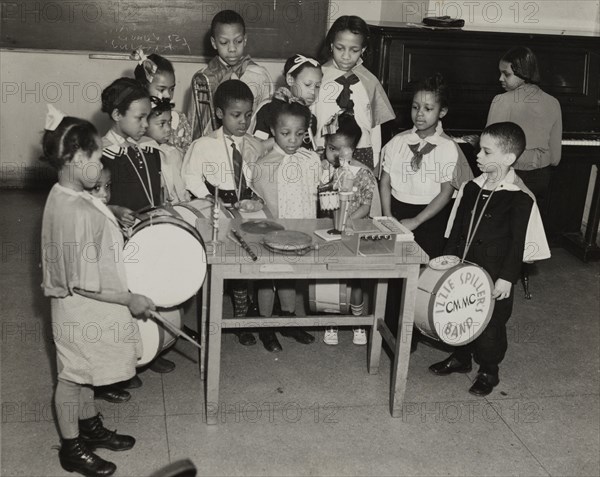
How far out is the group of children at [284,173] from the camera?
2844 millimetres

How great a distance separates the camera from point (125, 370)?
2.89 metres

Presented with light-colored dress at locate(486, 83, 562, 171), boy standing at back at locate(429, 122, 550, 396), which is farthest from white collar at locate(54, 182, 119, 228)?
light-colored dress at locate(486, 83, 562, 171)

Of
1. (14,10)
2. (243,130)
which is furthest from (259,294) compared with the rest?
(14,10)

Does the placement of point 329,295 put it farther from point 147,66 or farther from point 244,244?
point 147,66

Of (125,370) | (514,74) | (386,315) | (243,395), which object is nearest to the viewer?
(125,370)

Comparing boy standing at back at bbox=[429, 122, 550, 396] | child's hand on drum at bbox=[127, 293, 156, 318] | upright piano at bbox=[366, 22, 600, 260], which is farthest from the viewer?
upright piano at bbox=[366, 22, 600, 260]

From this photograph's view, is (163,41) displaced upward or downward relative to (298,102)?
upward

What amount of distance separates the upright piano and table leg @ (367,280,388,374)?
1.52m

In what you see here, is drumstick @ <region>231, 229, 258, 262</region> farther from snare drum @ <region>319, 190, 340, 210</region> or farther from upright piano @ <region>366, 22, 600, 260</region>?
upright piano @ <region>366, 22, 600, 260</region>

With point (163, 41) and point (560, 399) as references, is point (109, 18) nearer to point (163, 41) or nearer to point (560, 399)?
point (163, 41)

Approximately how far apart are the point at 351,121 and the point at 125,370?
74.5 inches

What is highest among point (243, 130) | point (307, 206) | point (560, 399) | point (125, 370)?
point (243, 130)

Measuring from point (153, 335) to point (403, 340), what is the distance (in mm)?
1087

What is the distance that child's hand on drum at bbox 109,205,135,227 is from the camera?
318cm
